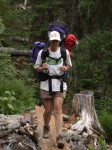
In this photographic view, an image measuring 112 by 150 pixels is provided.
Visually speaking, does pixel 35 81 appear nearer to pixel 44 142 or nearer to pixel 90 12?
pixel 90 12

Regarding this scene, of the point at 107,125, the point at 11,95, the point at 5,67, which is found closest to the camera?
the point at 107,125

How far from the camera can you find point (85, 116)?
9.30 m

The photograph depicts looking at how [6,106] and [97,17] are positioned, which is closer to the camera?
[6,106]

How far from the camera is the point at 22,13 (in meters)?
15.1

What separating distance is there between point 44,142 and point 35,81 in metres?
9.69

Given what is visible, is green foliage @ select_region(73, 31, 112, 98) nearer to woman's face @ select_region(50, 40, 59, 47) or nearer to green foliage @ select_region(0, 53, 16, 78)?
green foliage @ select_region(0, 53, 16, 78)

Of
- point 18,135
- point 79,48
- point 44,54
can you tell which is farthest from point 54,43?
point 79,48

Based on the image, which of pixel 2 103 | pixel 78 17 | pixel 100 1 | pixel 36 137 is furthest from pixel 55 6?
pixel 36 137

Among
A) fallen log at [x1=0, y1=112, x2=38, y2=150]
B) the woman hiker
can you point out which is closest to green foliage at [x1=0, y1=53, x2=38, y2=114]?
fallen log at [x1=0, y1=112, x2=38, y2=150]

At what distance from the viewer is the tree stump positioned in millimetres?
8879

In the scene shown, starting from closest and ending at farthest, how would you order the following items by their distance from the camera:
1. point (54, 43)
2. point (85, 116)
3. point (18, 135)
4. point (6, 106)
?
point (54, 43) → point (18, 135) → point (85, 116) → point (6, 106)

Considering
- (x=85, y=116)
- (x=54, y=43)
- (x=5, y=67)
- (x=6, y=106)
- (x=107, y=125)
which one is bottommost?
(x=107, y=125)

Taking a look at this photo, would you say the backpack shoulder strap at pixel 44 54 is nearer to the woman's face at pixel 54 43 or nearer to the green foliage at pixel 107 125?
the woman's face at pixel 54 43

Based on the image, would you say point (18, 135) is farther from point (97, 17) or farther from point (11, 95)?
point (97, 17)
